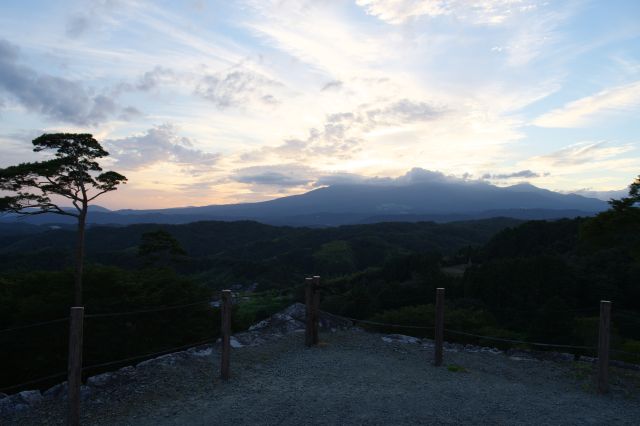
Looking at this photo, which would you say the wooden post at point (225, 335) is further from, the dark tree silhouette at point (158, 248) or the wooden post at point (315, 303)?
the dark tree silhouette at point (158, 248)

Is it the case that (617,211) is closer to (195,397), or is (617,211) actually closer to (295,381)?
(295,381)

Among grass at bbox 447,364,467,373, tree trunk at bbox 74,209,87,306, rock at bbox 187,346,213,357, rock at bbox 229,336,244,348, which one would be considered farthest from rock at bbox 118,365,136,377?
tree trunk at bbox 74,209,87,306

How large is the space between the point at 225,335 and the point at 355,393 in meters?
2.11

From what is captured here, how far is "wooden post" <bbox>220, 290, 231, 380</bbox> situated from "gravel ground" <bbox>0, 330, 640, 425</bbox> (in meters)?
0.20

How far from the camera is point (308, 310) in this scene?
788 centimetres

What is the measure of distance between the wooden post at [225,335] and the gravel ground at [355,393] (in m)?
0.20

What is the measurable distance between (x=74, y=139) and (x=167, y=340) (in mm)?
10803

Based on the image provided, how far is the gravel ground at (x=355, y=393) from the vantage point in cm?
467

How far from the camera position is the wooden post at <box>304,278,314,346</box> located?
7.79 meters

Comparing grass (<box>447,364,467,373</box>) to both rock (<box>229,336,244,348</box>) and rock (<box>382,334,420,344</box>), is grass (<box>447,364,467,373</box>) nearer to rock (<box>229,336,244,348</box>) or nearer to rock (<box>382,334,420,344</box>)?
rock (<box>382,334,420,344</box>)

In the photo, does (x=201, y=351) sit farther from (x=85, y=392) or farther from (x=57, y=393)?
(x=57, y=393)

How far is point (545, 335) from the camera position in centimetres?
1639

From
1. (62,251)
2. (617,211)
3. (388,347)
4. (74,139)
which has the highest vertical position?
(74,139)

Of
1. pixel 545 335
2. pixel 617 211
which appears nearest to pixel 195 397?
pixel 617 211
